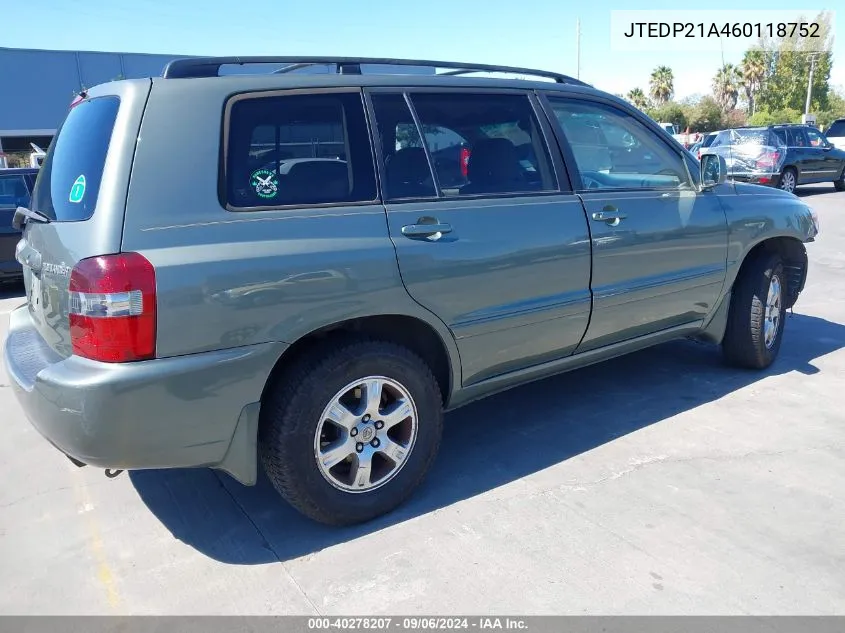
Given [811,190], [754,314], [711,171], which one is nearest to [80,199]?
[711,171]

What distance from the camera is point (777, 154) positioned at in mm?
15820

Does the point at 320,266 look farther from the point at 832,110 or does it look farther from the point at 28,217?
the point at 832,110

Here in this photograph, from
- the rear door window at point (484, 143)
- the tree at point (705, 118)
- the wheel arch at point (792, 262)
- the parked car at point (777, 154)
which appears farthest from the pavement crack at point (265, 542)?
the tree at point (705, 118)

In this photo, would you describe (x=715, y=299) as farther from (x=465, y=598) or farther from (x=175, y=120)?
(x=175, y=120)

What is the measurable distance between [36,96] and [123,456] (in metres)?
27.5

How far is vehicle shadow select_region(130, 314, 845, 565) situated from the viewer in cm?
289

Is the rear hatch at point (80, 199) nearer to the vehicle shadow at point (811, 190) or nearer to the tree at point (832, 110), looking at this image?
the vehicle shadow at point (811, 190)

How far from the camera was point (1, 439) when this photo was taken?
3.88 meters

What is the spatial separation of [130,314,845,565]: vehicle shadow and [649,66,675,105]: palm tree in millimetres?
65752

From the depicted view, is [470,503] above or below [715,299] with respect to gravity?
below

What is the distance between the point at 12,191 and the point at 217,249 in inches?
311

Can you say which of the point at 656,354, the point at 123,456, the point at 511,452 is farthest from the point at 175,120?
the point at 656,354

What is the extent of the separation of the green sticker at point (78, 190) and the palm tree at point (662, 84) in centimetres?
6881

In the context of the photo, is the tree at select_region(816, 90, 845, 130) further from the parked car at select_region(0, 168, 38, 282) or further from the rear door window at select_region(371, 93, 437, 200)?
the rear door window at select_region(371, 93, 437, 200)
